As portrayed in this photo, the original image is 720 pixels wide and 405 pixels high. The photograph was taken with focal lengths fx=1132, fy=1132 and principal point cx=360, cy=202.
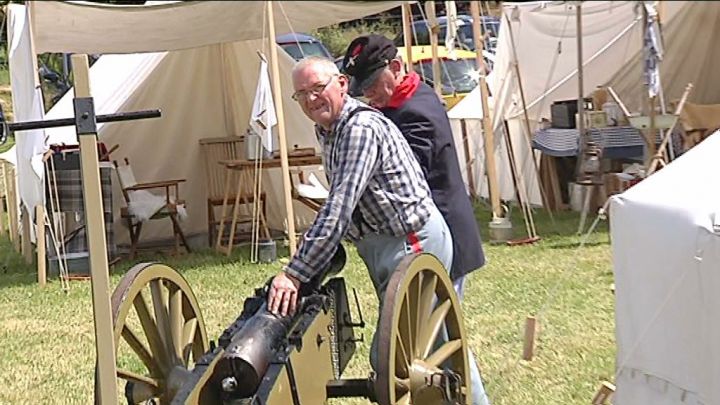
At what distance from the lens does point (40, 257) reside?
7.00 metres

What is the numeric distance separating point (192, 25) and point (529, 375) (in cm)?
361

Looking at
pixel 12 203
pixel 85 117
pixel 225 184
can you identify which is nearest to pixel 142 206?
pixel 225 184

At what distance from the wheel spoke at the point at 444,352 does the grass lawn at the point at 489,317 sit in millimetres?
884

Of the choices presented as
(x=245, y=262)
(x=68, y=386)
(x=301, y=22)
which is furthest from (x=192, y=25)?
(x=68, y=386)

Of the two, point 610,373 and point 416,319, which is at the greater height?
point 416,319

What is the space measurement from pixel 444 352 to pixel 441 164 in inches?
23.0

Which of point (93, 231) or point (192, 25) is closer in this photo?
point (93, 231)

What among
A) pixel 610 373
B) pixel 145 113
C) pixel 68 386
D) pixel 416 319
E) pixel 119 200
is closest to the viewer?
pixel 145 113

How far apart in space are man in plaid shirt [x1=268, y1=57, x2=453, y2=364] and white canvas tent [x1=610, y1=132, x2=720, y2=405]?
1.80ft

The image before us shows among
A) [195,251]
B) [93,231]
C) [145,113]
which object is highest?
[145,113]

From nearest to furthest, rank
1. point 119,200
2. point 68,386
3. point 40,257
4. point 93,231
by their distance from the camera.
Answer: point 93,231
point 68,386
point 40,257
point 119,200

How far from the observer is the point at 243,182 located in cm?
824

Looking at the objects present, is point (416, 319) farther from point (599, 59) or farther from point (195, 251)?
point (599, 59)

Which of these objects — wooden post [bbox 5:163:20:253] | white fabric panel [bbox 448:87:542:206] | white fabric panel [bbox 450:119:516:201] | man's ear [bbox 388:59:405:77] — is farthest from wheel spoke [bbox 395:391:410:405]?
wooden post [bbox 5:163:20:253]
